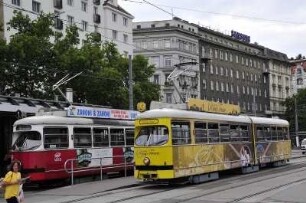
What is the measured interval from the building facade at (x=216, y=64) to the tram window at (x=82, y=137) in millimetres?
45581

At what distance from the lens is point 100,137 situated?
81.5 ft

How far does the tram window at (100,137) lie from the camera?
24.5 meters

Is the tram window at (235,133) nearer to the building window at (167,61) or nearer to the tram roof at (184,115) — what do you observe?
the tram roof at (184,115)

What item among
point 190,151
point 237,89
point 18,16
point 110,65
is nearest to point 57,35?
point 18,16

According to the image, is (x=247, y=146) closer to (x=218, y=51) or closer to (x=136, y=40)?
(x=136, y=40)

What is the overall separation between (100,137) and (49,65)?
11875 mm

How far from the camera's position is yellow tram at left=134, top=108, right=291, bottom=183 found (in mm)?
20547

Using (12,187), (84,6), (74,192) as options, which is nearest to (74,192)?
(74,192)

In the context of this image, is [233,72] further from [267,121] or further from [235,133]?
[235,133]

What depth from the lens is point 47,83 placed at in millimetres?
35531

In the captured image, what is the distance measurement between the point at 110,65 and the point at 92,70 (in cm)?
473

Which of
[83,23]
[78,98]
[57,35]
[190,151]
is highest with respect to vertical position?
[83,23]

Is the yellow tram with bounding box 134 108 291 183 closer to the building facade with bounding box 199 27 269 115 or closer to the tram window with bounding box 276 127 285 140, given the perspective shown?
the tram window with bounding box 276 127 285 140

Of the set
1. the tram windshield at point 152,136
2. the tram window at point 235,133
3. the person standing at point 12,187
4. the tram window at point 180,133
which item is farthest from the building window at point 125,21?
the person standing at point 12,187
